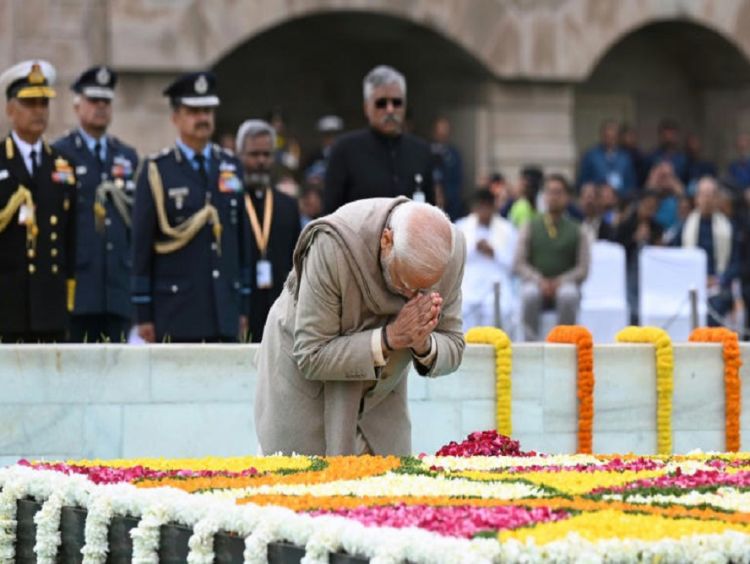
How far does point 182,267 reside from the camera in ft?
41.1

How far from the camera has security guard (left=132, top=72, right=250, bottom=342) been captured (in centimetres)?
1243

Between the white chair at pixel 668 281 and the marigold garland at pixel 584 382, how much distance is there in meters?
6.80

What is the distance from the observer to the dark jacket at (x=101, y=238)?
43.8 ft

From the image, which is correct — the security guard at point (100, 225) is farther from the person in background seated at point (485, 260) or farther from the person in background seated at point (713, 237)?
the person in background seated at point (713, 237)

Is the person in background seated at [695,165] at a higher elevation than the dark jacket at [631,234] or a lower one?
higher

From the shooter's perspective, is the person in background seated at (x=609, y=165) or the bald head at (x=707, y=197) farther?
the person in background seated at (x=609, y=165)

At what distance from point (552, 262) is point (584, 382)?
20.0 ft

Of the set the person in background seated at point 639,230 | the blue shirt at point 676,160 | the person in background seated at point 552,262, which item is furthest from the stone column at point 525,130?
the person in background seated at point 552,262

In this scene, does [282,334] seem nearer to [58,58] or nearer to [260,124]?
[260,124]

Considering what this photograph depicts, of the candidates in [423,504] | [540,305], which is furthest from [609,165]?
[423,504]

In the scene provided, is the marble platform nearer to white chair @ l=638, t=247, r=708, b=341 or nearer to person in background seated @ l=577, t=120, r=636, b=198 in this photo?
white chair @ l=638, t=247, r=708, b=341

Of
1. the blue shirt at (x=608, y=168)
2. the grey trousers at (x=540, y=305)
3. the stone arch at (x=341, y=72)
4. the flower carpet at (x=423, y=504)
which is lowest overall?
the flower carpet at (x=423, y=504)

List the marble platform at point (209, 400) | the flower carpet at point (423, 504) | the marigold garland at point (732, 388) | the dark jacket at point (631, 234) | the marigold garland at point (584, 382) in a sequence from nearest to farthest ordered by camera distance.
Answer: the flower carpet at point (423, 504) < the marble platform at point (209, 400) < the marigold garland at point (584, 382) < the marigold garland at point (732, 388) < the dark jacket at point (631, 234)

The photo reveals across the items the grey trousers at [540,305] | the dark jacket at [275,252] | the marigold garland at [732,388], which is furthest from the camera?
the grey trousers at [540,305]
